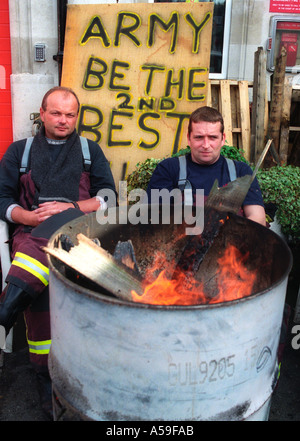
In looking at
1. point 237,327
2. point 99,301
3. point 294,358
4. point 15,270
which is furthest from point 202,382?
point 294,358

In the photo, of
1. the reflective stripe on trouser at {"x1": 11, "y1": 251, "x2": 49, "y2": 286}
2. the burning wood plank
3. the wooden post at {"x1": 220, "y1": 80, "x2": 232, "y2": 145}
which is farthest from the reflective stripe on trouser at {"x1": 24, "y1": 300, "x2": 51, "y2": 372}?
the wooden post at {"x1": 220, "y1": 80, "x2": 232, "y2": 145}

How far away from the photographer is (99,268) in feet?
5.31

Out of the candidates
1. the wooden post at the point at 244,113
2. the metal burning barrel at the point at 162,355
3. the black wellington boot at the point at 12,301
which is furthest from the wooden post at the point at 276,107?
the metal burning barrel at the point at 162,355

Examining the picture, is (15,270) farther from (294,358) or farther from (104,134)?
(104,134)

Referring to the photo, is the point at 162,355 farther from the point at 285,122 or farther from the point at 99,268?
the point at 285,122

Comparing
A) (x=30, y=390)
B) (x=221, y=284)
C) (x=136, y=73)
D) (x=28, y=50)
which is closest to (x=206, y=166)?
(x=221, y=284)

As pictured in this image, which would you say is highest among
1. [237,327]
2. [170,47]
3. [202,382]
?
[170,47]

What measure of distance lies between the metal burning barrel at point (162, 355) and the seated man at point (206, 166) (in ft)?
4.03

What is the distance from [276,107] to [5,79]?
3.47 m

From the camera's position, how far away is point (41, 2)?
16.9 ft

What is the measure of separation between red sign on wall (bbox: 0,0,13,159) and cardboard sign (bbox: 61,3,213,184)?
4.38ft

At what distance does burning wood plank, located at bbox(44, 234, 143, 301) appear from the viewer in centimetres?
157

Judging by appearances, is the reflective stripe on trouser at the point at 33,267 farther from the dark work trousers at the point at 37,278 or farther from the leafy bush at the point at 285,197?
the leafy bush at the point at 285,197

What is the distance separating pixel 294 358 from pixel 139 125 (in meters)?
2.66
